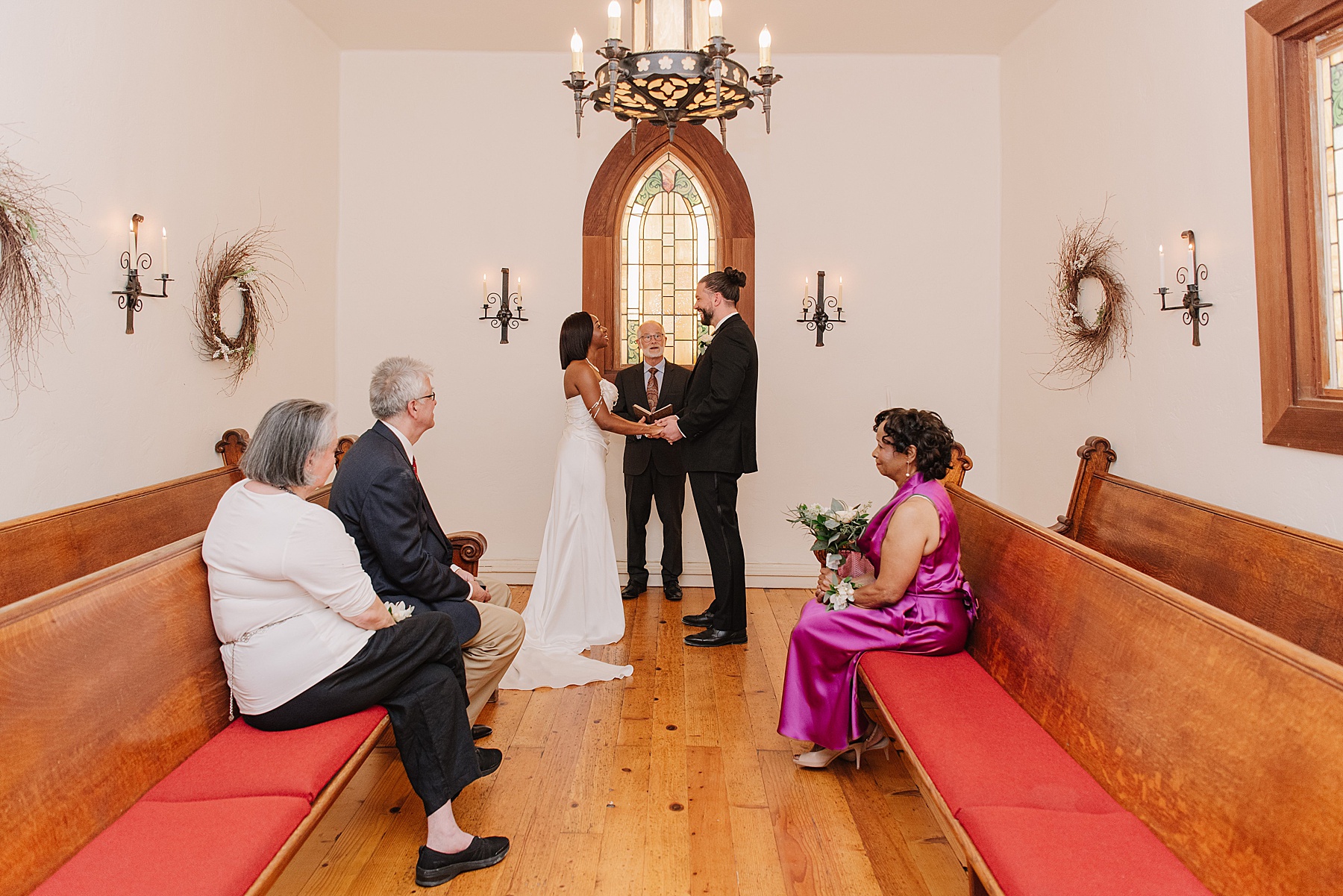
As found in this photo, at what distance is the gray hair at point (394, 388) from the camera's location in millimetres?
3271

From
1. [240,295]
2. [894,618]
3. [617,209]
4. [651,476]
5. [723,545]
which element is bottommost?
[894,618]

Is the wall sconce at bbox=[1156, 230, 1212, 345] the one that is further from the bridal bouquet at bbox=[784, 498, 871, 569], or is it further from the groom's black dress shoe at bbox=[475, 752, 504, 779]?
the groom's black dress shoe at bbox=[475, 752, 504, 779]

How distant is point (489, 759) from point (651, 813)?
70 cm

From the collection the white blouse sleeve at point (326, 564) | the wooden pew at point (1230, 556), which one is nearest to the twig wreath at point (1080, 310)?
the wooden pew at point (1230, 556)

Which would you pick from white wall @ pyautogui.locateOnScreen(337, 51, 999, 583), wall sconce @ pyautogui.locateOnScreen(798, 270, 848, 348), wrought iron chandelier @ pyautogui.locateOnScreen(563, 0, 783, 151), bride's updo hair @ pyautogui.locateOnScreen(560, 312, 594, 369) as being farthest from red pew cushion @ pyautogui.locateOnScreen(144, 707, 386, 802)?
wall sconce @ pyautogui.locateOnScreen(798, 270, 848, 348)

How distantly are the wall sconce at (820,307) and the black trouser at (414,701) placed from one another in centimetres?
424

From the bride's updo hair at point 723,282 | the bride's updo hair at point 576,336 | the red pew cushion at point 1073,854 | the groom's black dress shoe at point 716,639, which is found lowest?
the groom's black dress shoe at point 716,639

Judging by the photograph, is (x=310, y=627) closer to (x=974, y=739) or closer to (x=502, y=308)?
(x=974, y=739)

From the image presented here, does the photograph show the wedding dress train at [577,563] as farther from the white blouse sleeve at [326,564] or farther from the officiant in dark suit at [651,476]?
the white blouse sleeve at [326,564]

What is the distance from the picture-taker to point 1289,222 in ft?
10.8

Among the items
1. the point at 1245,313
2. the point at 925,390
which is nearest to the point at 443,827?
the point at 1245,313

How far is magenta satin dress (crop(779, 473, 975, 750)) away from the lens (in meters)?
3.30

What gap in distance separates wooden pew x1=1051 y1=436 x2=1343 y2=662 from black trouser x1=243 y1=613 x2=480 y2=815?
2516 mm

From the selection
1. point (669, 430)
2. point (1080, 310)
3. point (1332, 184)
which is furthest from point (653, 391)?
point (1332, 184)
